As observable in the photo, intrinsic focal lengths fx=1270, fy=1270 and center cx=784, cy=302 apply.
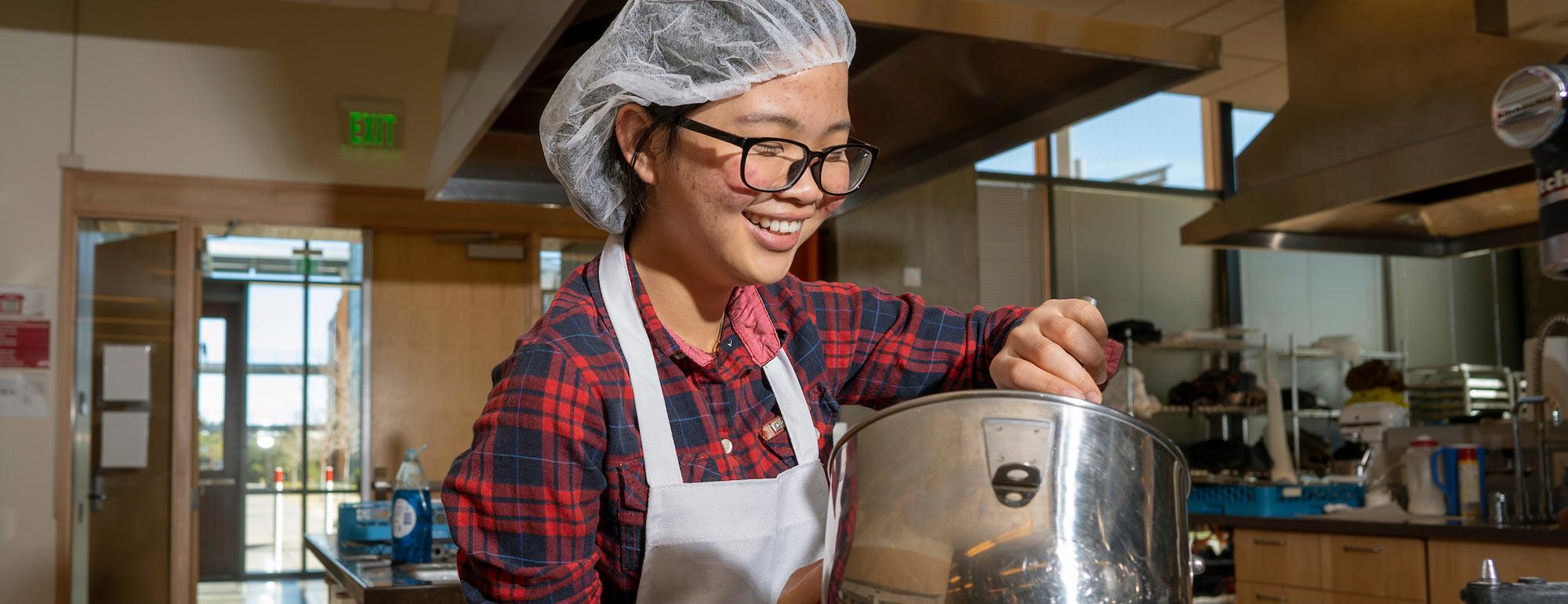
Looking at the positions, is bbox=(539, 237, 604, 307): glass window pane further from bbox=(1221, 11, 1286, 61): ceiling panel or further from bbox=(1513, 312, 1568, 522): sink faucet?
bbox=(1513, 312, 1568, 522): sink faucet

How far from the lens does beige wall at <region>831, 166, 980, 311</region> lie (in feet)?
18.5

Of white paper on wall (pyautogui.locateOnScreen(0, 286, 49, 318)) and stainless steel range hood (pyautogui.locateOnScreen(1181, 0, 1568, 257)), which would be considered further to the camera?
white paper on wall (pyautogui.locateOnScreen(0, 286, 49, 318))

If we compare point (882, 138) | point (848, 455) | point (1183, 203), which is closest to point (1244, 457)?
point (1183, 203)

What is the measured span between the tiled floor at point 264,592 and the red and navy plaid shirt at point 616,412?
6846 mm

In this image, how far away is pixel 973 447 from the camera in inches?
25.5

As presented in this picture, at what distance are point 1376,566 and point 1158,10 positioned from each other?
2.59 m

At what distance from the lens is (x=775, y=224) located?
898mm

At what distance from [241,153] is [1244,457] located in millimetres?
4445

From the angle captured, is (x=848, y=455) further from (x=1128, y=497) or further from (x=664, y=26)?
(x=664, y=26)

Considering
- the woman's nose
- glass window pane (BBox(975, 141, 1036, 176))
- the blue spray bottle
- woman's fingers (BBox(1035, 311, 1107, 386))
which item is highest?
glass window pane (BBox(975, 141, 1036, 176))

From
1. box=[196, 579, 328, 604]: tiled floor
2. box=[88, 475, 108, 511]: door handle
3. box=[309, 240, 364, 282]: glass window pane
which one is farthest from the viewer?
box=[196, 579, 328, 604]: tiled floor

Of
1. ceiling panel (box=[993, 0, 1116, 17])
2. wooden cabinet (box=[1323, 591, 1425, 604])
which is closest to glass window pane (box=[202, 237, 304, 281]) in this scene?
ceiling panel (box=[993, 0, 1116, 17])

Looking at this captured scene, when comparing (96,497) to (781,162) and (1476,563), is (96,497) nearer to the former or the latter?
(1476,563)

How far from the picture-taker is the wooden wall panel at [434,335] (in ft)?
17.2
